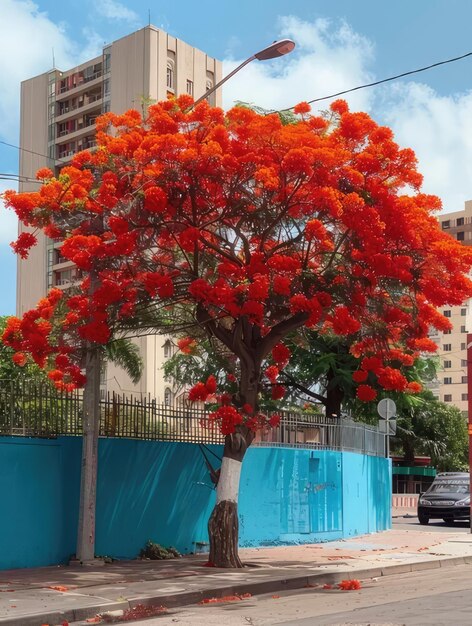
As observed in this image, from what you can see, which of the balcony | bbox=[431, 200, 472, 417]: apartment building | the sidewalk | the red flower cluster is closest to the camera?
the sidewalk

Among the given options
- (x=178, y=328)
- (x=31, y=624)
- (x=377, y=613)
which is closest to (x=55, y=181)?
(x=178, y=328)

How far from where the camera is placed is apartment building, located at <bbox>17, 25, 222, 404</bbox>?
225 ft

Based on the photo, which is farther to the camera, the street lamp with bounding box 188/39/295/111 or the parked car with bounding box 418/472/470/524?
the parked car with bounding box 418/472/470/524

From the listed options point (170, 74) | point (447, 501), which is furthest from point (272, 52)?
point (170, 74)

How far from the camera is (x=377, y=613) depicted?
10164mm

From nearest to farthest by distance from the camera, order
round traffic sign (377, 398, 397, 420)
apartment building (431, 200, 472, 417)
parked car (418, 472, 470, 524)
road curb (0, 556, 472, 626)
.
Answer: road curb (0, 556, 472, 626), round traffic sign (377, 398, 397, 420), parked car (418, 472, 470, 524), apartment building (431, 200, 472, 417)

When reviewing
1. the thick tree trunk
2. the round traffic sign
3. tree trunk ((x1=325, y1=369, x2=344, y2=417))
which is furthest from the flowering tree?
tree trunk ((x1=325, y1=369, x2=344, y2=417))

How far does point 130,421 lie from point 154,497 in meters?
1.46

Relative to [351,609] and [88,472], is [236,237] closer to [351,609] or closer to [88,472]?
[88,472]

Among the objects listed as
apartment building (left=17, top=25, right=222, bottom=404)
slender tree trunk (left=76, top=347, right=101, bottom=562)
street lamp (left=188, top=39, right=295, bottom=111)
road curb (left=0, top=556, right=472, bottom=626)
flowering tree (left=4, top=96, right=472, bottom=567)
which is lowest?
road curb (left=0, top=556, right=472, bottom=626)

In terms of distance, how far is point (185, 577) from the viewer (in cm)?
1384

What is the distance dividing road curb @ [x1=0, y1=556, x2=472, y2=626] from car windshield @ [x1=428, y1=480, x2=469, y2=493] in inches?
497

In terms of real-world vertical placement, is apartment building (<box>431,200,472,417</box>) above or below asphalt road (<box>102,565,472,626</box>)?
above

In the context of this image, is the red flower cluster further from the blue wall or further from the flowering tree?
the blue wall
